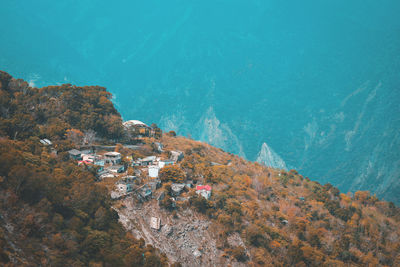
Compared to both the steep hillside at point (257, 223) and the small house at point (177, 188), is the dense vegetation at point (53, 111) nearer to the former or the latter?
the steep hillside at point (257, 223)

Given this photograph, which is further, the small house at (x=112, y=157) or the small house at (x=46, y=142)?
the small house at (x=112, y=157)

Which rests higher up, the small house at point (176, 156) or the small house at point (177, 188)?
the small house at point (176, 156)

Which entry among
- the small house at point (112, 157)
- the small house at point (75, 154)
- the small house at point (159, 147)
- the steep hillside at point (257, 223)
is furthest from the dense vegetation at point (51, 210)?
the small house at point (159, 147)

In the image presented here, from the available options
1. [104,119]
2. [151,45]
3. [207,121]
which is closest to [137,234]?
[104,119]

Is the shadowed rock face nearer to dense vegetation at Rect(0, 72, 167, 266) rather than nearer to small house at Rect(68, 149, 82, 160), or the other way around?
small house at Rect(68, 149, 82, 160)

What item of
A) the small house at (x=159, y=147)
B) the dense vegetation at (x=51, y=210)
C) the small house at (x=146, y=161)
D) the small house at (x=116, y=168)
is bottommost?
the dense vegetation at (x=51, y=210)

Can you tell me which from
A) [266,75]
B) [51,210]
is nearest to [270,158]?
[266,75]

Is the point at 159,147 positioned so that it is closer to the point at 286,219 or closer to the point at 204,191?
the point at 204,191
